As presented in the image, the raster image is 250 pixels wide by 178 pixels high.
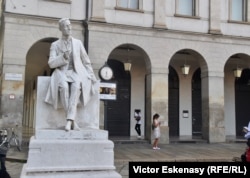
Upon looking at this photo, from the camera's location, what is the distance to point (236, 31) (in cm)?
2017

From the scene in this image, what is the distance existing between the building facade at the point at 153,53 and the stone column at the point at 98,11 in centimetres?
5

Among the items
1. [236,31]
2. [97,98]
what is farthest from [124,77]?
[97,98]

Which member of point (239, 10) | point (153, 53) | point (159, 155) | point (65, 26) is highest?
point (239, 10)

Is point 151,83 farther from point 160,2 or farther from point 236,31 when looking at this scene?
point 236,31

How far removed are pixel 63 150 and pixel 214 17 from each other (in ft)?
50.8

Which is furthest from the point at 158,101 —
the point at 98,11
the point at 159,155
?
the point at 98,11

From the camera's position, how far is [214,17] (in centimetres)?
1962

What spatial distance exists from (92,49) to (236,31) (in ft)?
26.6

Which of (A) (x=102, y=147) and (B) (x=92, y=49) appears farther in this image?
(B) (x=92, y=49)

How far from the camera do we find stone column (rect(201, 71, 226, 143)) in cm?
1891

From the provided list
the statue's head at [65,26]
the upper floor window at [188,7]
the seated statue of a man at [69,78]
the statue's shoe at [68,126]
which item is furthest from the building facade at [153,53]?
the statue's shoe at [68,126]

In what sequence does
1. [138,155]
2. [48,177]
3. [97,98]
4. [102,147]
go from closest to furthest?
[48,177] → [102,147] → [97,98] → [138,155]

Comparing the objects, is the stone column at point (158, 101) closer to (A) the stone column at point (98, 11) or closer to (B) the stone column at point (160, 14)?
(B) the stone column at point (160, 14)

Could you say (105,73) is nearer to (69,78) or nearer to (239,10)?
(69,78)
